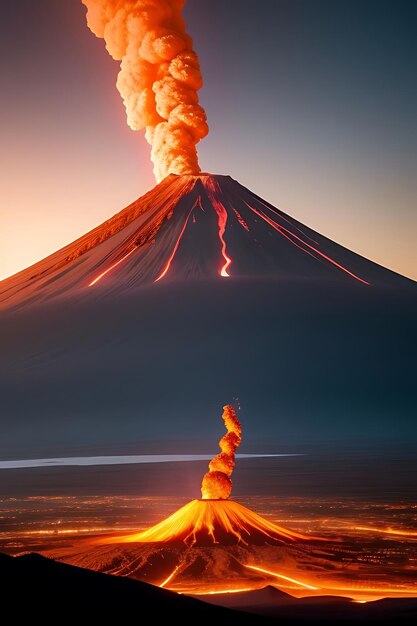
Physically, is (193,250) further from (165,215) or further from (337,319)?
(337,319)

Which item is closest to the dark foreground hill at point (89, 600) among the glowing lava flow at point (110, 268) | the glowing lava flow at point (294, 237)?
the glowing lava flow at point (110, 268)

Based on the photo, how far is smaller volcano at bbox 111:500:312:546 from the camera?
22984 millimetres

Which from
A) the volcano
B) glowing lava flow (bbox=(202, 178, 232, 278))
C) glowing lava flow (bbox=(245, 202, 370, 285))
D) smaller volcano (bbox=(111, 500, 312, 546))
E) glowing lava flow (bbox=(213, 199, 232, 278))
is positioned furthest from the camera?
glowing lava flow (bbox=(245, 202, 370, 285))

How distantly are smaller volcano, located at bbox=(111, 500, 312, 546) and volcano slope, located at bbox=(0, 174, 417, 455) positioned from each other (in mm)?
43504

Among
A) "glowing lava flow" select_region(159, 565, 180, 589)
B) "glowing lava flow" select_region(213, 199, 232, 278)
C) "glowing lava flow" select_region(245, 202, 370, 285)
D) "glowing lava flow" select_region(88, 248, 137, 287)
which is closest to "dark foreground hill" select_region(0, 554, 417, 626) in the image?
"glowing lava flow" select_region(159, 565, 180, 589)

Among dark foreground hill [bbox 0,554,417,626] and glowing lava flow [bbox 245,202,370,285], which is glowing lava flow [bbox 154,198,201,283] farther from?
dark foreground hill [bbox 0,554,417,626]

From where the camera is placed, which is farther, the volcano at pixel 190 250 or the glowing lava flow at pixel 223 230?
the glowing lava flow at pixel 223 230

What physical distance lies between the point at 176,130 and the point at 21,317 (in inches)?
1156

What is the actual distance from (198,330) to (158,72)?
2423 cm

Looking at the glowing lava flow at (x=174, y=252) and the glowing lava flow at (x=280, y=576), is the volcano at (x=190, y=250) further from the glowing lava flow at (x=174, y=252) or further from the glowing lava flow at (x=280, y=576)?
the glowing lava flow at (x=280, y=576)

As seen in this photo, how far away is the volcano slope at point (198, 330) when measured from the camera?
83.9 metres

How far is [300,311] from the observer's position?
104812 mm

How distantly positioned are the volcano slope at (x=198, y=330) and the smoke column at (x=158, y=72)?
646 inches

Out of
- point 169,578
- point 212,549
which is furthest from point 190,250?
point 169,578
